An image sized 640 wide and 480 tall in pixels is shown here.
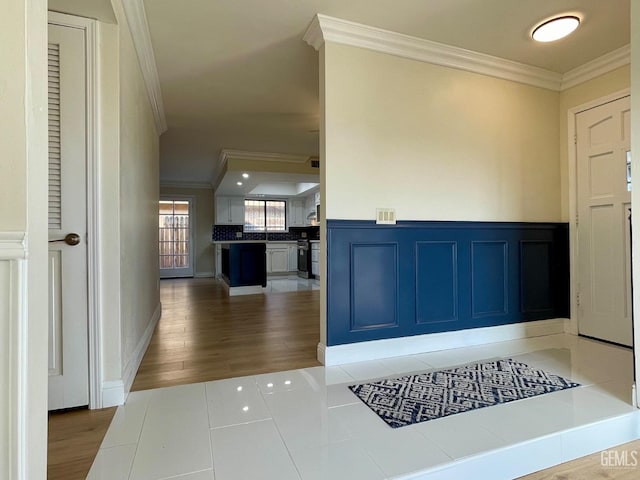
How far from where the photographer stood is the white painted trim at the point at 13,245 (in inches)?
29.4

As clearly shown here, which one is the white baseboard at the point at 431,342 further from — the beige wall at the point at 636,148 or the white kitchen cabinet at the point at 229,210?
the white kitchen cabinet at the point at 229,210

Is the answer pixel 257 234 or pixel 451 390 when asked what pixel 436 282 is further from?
pixel 257 234

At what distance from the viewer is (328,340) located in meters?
2.40

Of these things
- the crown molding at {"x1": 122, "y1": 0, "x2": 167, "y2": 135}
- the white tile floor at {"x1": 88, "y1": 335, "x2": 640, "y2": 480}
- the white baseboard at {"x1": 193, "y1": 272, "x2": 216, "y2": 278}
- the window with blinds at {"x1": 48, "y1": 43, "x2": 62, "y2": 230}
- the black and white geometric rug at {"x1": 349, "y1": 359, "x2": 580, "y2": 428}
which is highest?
the crown molding at {"x1": 122, "y1": 0, "x2": 167, "y2": 135}

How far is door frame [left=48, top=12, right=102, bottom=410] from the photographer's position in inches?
70.5

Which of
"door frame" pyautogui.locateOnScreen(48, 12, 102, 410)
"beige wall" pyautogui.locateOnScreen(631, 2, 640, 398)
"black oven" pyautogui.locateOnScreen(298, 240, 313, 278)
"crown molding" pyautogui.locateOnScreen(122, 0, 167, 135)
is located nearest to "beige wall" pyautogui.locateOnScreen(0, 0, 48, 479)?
"door frame" pyautogui.locateOnScreen(48, 12, 102, 410)

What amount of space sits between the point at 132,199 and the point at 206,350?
1.33 meters

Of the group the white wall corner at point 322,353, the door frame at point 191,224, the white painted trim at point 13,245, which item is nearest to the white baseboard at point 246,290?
the door frame at point 191,224

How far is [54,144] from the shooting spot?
1.75 m

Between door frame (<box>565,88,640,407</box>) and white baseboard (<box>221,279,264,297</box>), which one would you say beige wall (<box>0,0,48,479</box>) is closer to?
door frame (<box>565,88,640,407</box>)

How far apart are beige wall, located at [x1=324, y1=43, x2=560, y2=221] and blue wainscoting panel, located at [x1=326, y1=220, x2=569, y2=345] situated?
0.14 meters

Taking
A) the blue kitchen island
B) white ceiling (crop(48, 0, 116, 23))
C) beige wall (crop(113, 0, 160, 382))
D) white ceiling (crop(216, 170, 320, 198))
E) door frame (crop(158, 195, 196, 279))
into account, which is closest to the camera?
white ceiling (crop(48, 0, 116, 23))

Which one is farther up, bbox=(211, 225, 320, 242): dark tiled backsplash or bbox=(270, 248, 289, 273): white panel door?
bbox=(211, 225, 320, 242): dark tiled backsplash

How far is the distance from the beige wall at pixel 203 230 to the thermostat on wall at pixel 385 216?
6.98 m
